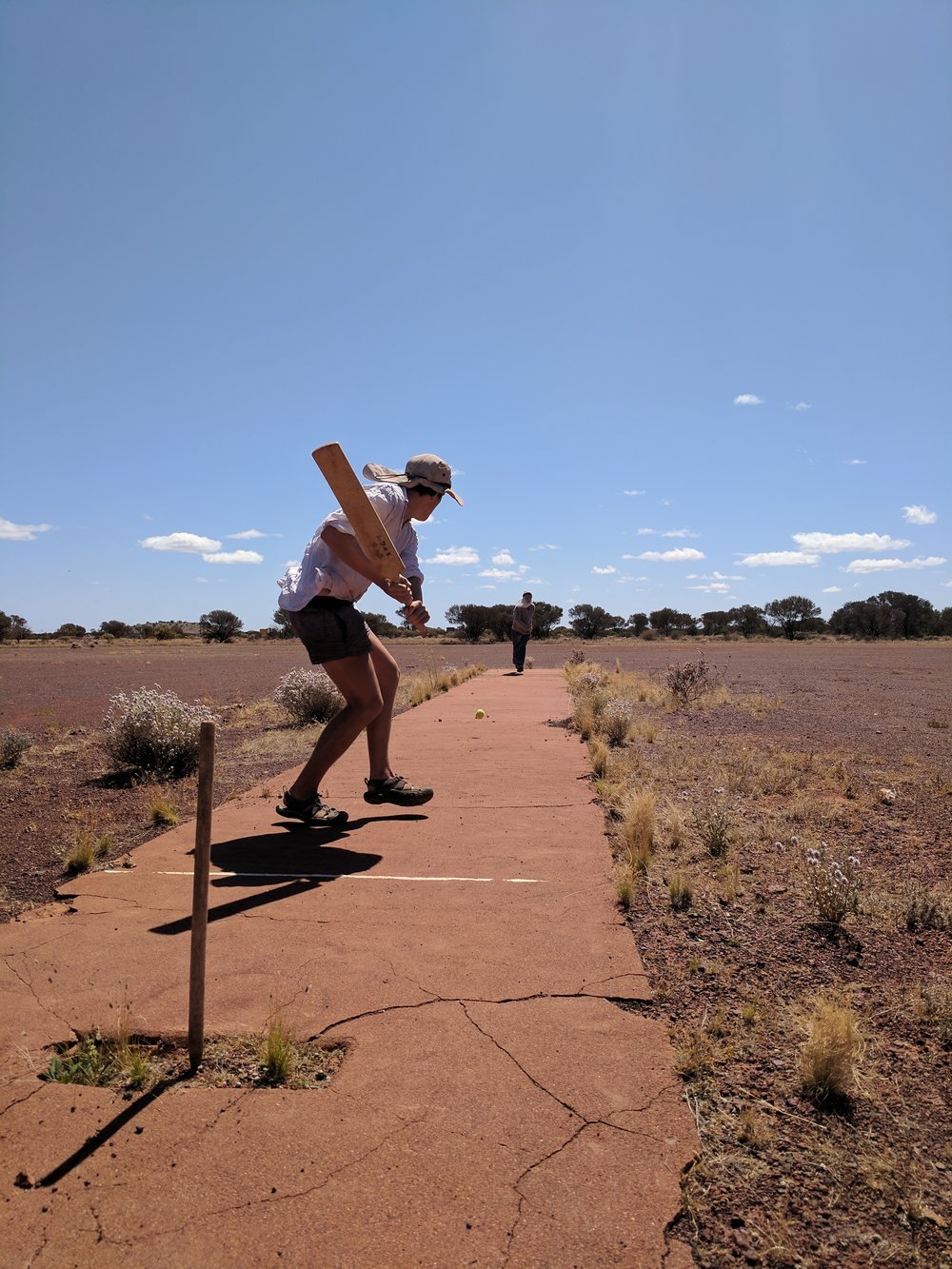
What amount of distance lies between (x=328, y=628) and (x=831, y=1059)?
2.93 m

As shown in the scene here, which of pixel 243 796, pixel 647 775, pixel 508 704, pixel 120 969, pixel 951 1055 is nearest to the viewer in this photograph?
pixel 951 1055

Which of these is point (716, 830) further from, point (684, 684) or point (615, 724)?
point (684, 684)

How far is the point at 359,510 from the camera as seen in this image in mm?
3867

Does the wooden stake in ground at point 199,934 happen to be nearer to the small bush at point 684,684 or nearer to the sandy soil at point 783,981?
the sandy soil at point 783,981

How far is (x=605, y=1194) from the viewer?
1.75 meters

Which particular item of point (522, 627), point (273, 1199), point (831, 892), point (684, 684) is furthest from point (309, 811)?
point (522, 627)

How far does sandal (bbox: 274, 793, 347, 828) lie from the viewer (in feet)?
15.3

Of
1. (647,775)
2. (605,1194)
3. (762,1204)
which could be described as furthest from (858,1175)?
(647,775)

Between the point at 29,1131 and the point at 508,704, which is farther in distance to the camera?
the point at 508,704

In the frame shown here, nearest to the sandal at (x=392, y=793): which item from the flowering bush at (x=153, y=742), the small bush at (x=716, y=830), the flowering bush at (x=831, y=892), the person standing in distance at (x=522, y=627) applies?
the small bush at (x=716, y=830)

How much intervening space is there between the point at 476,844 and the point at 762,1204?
112 inches

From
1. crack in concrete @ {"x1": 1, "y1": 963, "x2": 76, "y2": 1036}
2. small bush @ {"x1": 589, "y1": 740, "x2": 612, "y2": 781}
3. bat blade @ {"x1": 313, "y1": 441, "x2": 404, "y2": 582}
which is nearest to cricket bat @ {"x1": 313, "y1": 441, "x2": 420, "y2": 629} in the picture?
bat blade @ {"x1": 313, "y1": 441, "x2": 404, "y2": 582}

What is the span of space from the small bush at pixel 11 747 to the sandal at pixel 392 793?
4.99m

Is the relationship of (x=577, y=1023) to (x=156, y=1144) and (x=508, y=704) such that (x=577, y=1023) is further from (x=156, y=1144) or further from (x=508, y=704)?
(x=508, y=704)
